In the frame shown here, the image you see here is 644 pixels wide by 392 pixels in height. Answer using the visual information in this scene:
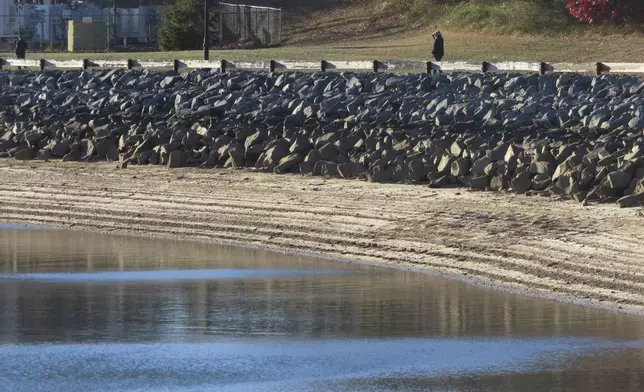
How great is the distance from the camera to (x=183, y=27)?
57.5 m

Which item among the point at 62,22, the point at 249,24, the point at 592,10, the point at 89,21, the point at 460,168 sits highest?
the point at 592,10

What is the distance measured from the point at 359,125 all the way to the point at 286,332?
555 inches

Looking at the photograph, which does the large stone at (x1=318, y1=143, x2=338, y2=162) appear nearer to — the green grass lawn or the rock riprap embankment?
the rock riprap embankment

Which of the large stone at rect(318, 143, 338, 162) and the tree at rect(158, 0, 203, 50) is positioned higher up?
the tree at rect(158, 0, 203, 50)

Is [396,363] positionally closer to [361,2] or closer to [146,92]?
[146,92]

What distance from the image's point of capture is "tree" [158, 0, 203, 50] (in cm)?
5738

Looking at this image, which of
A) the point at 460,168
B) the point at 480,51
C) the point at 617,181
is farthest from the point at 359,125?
the point at 480,51

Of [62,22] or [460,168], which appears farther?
[62,22]

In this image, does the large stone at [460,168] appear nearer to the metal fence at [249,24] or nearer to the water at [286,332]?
the water at [286,332]

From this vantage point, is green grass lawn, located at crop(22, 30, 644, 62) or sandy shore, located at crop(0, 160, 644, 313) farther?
green grass lawn, located at crop(22, 30, 644, 62)

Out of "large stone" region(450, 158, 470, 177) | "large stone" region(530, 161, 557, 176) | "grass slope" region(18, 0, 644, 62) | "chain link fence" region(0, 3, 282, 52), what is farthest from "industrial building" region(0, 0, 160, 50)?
"large stone" region(530, 161, 557, 176)

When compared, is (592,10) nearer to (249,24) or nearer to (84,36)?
(249,24)

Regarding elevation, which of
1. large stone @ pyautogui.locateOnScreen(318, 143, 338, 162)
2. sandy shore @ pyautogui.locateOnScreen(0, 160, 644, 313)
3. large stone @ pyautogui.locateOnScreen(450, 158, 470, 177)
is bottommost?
sandy shore @ pyautogui.locateOnScreen(0, 160, 644, 313)

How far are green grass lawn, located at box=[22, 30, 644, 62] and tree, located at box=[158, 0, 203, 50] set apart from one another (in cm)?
392
